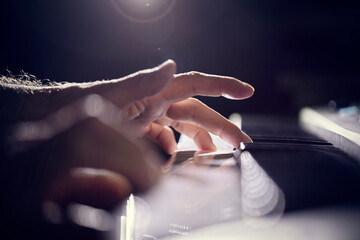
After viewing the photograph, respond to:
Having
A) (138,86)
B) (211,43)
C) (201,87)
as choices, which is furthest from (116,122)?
(211,43)

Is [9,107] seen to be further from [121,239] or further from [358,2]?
Answer: [358,2]

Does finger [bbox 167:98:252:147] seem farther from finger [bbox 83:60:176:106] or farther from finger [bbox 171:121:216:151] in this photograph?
finger [bbox 83:60:176:106]

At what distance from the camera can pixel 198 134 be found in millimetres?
664

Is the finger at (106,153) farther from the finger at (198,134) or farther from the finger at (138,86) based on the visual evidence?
the finger at (198,134)

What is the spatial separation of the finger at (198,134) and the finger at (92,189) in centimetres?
32

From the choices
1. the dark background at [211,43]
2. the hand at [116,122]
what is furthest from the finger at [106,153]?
the dark background at [211,43]

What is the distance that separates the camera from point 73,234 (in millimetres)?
292

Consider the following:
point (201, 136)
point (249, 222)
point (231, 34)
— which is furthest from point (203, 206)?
point (231, 34)

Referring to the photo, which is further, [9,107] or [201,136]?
[201,136]

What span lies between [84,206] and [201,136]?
0.38 meters

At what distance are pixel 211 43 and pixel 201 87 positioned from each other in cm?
156

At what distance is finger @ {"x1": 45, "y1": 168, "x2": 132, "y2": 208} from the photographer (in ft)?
1.00

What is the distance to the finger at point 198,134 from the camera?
0.63 m

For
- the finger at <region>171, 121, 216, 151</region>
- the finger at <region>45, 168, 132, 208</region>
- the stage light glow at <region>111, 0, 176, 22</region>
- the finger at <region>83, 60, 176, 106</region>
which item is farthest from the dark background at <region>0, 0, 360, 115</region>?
the finger at <region>45, 168, 132, 208</region>
